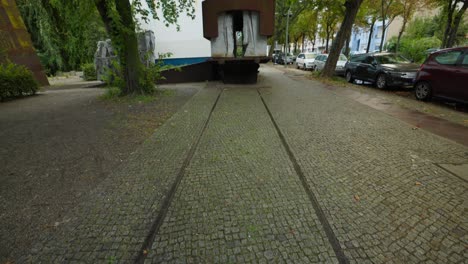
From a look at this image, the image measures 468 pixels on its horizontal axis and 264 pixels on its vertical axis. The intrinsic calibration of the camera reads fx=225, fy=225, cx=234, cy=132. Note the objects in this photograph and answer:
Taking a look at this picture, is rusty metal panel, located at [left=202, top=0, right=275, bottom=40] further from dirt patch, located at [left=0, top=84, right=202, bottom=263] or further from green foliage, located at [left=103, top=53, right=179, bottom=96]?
dirt patch, located at [left=0, top=84, right=202, bottom=263]

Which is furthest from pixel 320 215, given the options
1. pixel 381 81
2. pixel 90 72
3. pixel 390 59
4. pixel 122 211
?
pixel 90 72

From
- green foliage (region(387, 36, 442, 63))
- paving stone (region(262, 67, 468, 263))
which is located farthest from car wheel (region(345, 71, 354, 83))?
green foliage (region(387, 36, 442, 63))

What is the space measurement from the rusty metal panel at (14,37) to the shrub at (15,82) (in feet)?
13.4

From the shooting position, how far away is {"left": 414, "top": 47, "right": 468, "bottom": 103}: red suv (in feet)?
21.3

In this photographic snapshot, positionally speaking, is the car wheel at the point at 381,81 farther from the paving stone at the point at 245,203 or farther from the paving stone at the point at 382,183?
the paving stone at the point at 245,203

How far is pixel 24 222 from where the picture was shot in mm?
2277

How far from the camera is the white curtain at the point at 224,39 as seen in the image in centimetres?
1041

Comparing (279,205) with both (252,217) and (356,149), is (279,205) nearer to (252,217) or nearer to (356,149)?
(252,217)

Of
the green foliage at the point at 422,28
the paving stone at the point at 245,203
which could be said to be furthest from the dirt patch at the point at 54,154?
the green foliage at the point at 422,28

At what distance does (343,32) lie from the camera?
13008 millimetres

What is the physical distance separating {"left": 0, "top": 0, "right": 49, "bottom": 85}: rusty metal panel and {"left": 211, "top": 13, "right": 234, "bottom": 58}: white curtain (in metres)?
11.2

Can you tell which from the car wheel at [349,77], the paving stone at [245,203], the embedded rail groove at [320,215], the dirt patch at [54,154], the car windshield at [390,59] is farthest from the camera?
the car wheel at [349,77]

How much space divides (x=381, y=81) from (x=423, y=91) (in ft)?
8.99

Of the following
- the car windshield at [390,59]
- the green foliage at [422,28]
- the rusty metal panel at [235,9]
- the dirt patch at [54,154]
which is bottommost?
the dirt patch at [54,154]
